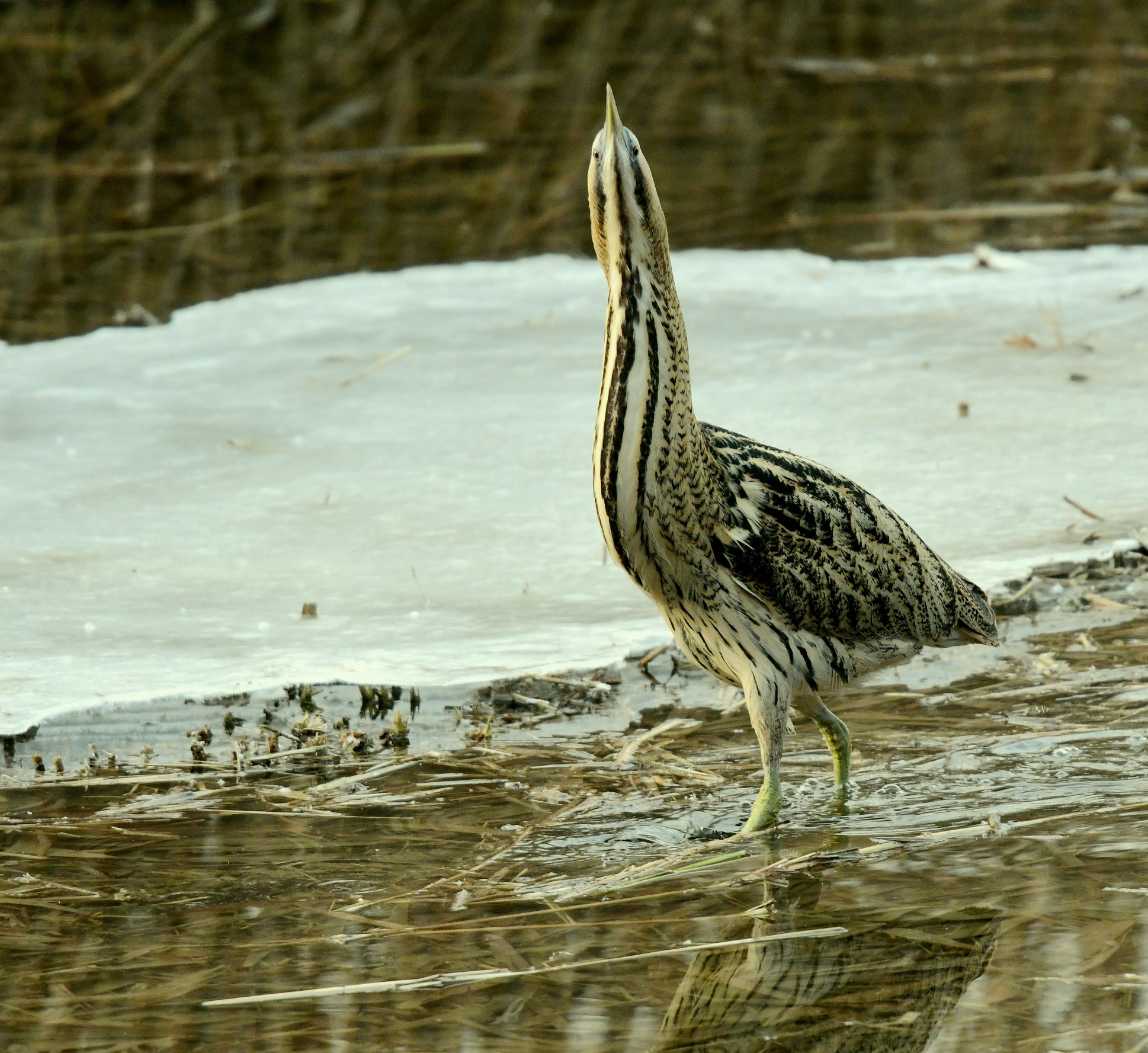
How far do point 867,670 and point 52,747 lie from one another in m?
1.79

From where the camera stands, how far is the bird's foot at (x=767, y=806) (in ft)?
11.5

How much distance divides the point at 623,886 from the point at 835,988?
1.67 feet

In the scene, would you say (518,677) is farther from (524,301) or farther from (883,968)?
(524,301)

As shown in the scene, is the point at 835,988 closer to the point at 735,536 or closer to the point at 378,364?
the point at 735,536

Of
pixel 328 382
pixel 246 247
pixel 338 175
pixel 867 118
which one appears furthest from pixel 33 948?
pixel 867 118

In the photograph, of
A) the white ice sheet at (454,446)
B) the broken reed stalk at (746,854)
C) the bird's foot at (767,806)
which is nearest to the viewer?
the broken reed stalk at (746,854)

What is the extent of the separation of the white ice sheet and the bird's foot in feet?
2.93

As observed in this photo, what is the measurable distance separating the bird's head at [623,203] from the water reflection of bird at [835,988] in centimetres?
122

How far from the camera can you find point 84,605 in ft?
15.3

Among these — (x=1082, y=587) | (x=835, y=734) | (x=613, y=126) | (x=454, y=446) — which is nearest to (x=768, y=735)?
(x=835, y=734)

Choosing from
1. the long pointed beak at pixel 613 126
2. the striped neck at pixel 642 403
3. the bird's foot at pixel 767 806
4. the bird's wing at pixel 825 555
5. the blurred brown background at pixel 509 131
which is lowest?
the bird's foot at pixel 767 806

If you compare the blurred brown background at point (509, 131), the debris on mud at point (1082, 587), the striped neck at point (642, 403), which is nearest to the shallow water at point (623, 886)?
the debris on mud at point (1082, 587)

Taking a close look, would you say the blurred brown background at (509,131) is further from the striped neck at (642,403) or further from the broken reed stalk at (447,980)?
the broken reed stalk at (447,980)

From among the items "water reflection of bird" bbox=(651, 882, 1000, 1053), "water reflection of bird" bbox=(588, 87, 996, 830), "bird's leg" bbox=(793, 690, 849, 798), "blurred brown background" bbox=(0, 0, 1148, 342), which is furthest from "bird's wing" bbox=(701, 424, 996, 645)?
"blurred brown background" bbox=(0, 0, 1148, 342)
